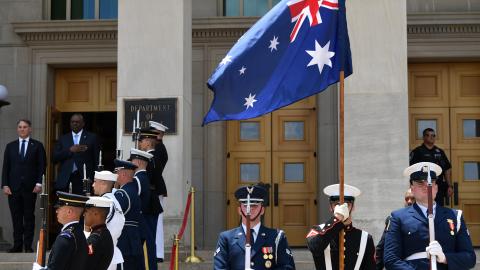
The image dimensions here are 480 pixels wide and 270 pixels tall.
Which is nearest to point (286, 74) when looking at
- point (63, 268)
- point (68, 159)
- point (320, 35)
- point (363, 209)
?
point (320, 35)

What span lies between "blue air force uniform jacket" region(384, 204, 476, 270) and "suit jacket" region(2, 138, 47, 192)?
26.4 ft

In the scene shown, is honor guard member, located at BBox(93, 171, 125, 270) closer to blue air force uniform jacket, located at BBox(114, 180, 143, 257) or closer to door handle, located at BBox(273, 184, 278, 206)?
blue air force uniform jacket, located at BBox(114, 180, 143, 257)

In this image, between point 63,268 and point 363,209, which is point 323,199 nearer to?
point 363,209

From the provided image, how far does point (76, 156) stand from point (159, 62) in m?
2.37

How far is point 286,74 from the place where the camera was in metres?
8.22

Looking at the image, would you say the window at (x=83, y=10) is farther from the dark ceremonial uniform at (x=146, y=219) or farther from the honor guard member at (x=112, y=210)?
the honor guard member at (x=112, y=210)

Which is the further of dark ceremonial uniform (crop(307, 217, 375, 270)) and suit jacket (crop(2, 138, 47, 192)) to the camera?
suit jacket (crop(2, 138, 47, 192))

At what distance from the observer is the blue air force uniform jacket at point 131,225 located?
937 centimetres

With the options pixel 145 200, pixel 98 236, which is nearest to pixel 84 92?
pixel 145 200

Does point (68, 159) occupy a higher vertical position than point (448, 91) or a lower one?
lower

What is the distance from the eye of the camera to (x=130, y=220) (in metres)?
9.48

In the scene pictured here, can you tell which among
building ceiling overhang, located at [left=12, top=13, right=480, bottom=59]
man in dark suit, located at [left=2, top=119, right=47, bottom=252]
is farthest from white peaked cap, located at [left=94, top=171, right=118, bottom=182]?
building ceiling overhang, located at [left=12, top=13, right=480, bottom=59]

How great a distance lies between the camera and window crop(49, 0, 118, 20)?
55.6ft

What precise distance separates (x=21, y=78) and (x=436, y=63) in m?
7.88
